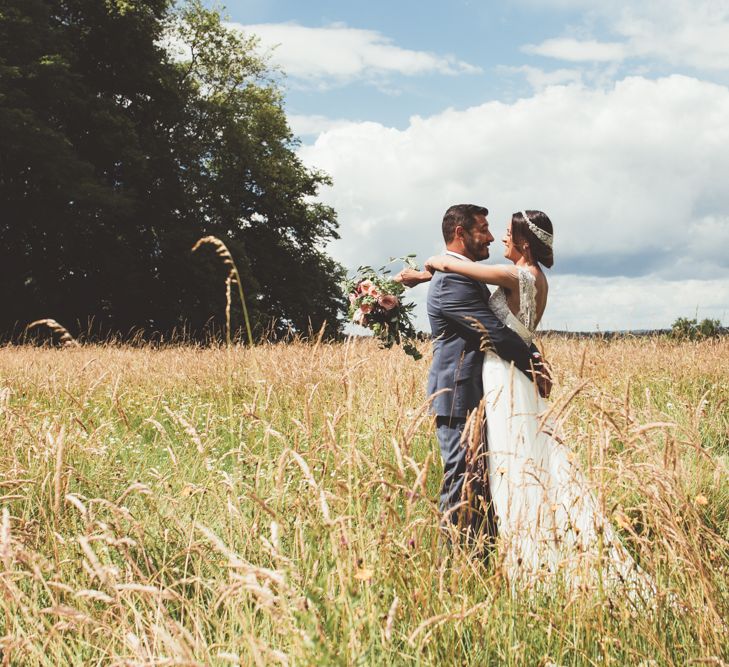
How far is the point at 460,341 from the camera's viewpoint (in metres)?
4.11

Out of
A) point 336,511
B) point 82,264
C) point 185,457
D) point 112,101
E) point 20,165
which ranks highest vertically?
point 112,101

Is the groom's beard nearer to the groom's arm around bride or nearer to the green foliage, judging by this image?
the groom's arm around bride

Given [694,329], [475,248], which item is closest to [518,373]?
[475,248]

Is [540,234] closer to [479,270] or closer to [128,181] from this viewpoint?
[479,270]

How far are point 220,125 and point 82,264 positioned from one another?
831 centimetres

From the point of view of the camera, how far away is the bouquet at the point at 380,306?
15.2 ft

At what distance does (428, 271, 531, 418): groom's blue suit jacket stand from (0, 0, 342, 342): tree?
64.3ft

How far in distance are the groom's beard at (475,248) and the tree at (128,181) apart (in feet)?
64.0


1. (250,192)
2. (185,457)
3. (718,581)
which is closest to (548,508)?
(718,581)

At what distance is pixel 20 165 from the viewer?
23.3 m

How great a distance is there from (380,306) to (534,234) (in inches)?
43.4

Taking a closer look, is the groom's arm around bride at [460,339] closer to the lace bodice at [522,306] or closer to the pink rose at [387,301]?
the lace bodice at [522,306]

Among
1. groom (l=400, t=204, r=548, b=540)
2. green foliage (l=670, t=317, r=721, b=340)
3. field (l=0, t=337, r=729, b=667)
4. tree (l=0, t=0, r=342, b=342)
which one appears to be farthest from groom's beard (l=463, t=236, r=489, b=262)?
tree (l=0, t=0, r=342, b=342)

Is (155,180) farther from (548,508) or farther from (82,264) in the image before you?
(548,508)
